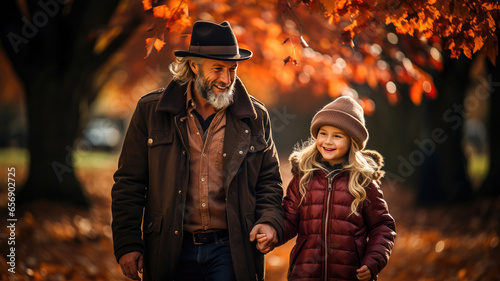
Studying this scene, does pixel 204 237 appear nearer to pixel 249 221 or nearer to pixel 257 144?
pixel 249 221

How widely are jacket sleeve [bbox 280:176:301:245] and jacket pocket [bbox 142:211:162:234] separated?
968mm

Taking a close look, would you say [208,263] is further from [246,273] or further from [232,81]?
[232,81]

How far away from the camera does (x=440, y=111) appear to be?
11852 mm

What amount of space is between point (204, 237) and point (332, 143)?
3.98ft

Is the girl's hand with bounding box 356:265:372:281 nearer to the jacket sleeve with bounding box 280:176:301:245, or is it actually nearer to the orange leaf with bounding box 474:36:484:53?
the jacket sleeve with bounding box 280:176:301:245

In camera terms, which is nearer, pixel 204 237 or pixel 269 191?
pixel 204 237

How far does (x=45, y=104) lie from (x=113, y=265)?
3.57 m

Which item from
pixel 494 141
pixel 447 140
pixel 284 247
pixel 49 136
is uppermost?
pixel 49 136

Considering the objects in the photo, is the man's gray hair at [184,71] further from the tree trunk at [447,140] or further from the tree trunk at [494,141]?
the tree trunk at [447,140]

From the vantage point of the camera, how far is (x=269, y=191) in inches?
160

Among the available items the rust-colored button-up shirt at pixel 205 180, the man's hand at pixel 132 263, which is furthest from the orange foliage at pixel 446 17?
the man's hand at pixel 132 263

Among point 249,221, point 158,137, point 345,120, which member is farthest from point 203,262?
point 345,120

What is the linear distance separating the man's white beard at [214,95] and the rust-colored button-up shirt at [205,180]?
0.11m

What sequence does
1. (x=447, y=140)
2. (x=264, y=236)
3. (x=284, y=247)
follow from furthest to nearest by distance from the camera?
(x=447, y=140), (x=284, y=247), (x=264, y=236)
